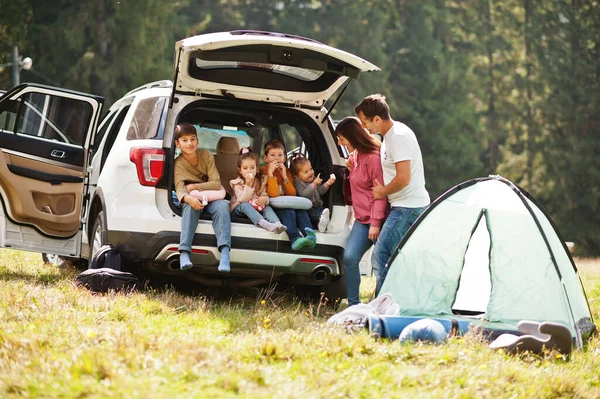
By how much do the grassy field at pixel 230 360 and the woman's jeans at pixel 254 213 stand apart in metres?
0.86

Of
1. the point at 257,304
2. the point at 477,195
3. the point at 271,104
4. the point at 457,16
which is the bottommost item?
the point at 257,304

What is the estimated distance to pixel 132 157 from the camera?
6.96 metres

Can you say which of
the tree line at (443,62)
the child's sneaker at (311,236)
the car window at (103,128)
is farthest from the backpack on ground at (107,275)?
the tree line at (443,62)

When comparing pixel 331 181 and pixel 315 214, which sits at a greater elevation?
pixel 331 181

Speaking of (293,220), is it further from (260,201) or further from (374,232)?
(374,232)

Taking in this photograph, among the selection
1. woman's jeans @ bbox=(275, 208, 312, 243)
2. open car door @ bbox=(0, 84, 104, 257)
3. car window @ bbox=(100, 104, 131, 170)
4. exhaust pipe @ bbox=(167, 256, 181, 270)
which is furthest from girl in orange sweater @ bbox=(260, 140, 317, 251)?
open car door @ bbox=(0, 84, 104, 257)

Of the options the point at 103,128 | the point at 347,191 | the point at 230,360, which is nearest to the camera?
the point at 230,360

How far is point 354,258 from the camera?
283 inches

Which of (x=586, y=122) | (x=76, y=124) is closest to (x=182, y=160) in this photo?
(x=76, y=124)

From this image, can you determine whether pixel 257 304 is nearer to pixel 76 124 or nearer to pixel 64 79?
pixel 76 124

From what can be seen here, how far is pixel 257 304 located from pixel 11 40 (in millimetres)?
23574

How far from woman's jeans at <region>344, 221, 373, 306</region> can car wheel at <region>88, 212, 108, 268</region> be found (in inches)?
74.7

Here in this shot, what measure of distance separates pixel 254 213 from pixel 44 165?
245cm

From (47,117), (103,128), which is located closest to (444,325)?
(47,117)
